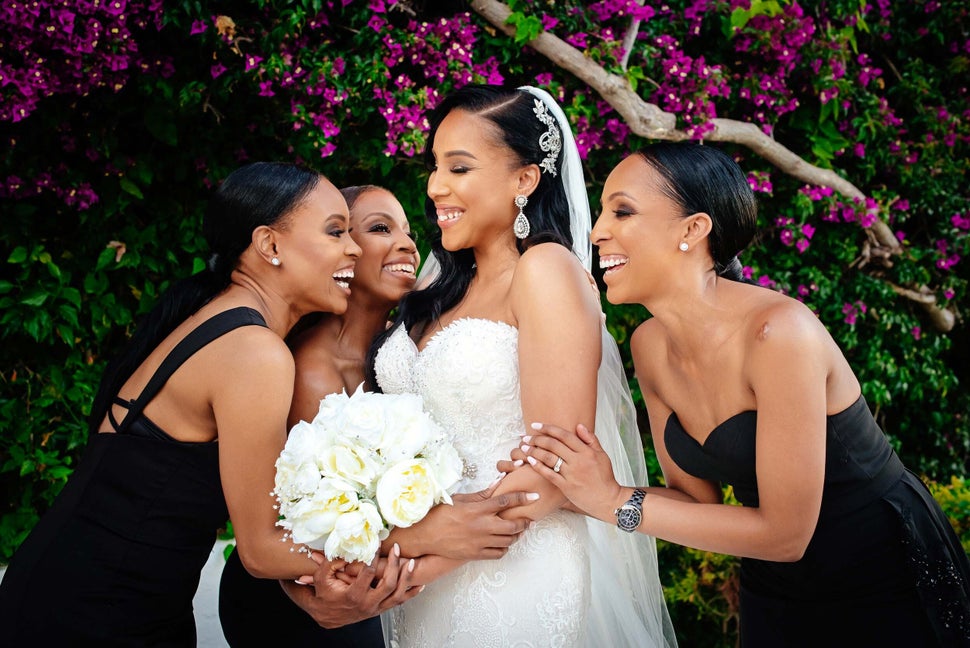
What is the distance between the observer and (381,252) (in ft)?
11.5

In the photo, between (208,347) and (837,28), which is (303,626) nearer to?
(208,347)

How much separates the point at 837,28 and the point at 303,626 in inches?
186

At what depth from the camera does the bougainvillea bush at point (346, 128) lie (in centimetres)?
441

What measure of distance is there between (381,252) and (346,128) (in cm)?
154

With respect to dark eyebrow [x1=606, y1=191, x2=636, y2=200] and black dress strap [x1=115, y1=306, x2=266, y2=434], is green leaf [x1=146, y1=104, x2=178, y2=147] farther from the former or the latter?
dark eyebrow [x1=606, y1=191, x2=636, y2=200]

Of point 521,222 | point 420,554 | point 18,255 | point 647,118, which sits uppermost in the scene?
point 647,118

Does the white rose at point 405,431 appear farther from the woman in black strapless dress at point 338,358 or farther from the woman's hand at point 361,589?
the woman in black strapless dress at point 338,358

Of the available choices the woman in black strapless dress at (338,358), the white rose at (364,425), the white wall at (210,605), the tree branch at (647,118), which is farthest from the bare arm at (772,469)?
the white wall at (210,605)

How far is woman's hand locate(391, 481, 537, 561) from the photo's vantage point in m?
2.53

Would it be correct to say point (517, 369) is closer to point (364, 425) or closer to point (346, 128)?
point (364, 425)

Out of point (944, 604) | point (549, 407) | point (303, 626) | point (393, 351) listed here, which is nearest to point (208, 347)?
point (393, 351)

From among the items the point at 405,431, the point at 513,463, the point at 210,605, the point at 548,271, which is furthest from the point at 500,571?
the point at 210,605

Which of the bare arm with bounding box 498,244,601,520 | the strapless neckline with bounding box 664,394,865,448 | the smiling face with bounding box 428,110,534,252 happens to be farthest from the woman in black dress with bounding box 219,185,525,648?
the strapless neckline with bounding box 664,394,865,448

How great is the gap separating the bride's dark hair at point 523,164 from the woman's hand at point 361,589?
2.85 ft
